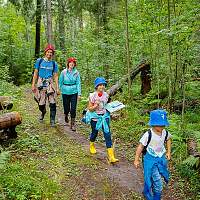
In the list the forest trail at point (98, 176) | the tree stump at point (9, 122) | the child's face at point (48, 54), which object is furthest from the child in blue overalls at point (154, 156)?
the child's face at point (48, 54)

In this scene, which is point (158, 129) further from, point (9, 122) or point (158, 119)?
point (9, 122)

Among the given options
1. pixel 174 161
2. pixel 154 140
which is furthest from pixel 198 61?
pixel 154 140

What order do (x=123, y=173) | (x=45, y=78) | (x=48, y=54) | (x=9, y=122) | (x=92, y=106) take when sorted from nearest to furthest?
(x=123, y=173) < (x=9, y=122) < (x=92, y=106) < (x=48, y=54) < (x=45, y=78)

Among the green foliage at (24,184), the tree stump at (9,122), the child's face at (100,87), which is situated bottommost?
the green foliage at (24,184)

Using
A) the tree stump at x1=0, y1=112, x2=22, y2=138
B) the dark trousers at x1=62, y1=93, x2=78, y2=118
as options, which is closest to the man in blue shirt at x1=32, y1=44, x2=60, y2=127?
the dark trousers at x1=62, y1=93, x2=78, y2=118

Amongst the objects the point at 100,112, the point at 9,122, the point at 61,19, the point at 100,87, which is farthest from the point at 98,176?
the point at 61,19

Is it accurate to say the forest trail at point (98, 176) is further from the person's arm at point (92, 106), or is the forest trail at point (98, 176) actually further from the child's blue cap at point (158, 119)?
the child's blue cap at point (158, 119)

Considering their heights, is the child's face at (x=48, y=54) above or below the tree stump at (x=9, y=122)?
above

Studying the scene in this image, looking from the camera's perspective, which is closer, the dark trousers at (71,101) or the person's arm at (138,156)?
the person's arm at (138,156)

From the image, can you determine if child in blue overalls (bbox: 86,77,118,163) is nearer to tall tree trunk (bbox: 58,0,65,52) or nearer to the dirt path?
the dirt path

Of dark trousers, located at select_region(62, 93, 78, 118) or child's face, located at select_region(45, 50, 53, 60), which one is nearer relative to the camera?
child's face, located at select_region(45, 50, 53, 60)

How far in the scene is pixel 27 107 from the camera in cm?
1464

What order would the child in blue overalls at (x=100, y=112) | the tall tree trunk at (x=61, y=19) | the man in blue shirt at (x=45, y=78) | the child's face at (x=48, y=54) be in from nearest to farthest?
1. the child in blue overalls at (x=100, y=112)
2. the child's face at (x=48, y=54)
3. the man in blue shirt at (x=45, y=78)
4. the tall tree trunk at (x=61, y=19)

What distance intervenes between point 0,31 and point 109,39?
39.6 feet
